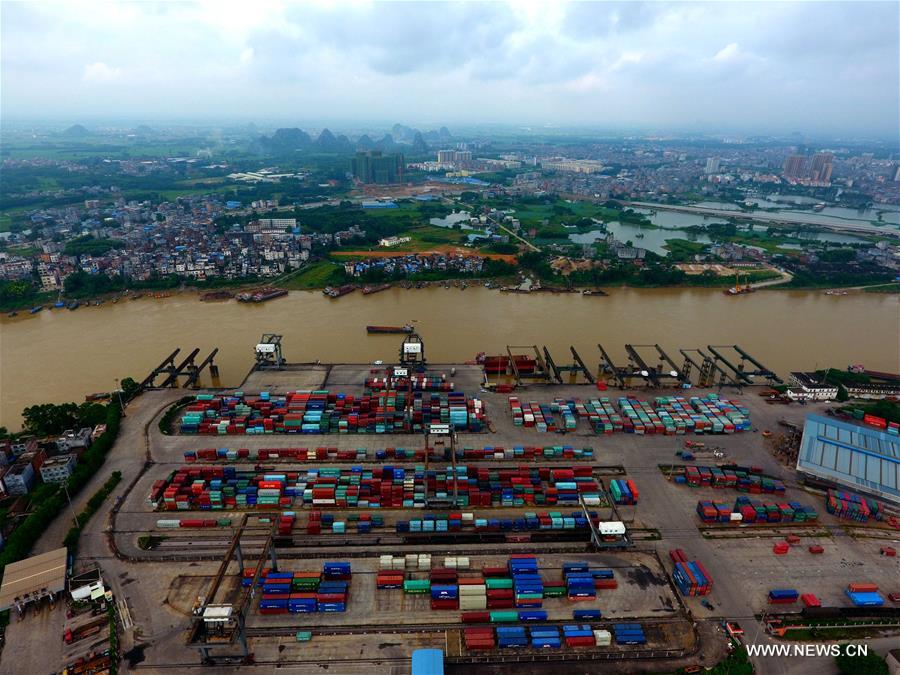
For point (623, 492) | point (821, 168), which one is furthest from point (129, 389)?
point (821, 168)

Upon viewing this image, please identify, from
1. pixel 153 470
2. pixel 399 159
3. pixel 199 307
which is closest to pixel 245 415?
pixel 153 470

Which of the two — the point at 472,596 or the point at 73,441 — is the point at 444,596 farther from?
the point at 73,441

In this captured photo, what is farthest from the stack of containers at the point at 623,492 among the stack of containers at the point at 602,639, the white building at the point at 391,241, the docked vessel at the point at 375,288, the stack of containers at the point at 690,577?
the white building at the point at 391,241

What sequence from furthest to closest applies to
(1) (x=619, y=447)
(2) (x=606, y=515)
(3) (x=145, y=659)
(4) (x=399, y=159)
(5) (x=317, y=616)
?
(4) (x=399, y=159) < (1) (x=619, y=447) < (2) (x=606, y=515) < (5) (x=317, y=616) < (3) (x=145, y=659)

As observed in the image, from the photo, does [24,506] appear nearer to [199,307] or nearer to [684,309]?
[199,307]

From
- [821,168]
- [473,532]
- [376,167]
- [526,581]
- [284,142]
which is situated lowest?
[473,532]

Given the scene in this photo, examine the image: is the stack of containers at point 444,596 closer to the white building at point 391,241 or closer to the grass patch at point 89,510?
the grass patch at point 89,510
